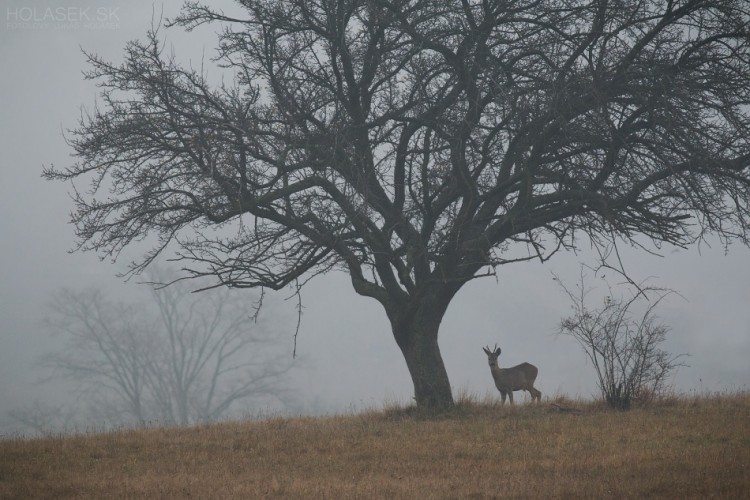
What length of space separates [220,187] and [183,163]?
112 centimetres

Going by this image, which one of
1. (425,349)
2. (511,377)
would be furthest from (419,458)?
(511,377)

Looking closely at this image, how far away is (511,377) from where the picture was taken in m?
18.1

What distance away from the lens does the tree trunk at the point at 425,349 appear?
1645 centimetres

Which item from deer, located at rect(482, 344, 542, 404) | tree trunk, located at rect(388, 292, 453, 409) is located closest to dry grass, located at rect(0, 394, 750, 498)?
tree trunk, located at rect(388, 292, 453, 409)

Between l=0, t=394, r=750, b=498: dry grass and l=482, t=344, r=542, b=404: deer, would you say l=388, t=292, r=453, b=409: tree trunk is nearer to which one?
l=0, t=394, r=750, b=498: dry grass

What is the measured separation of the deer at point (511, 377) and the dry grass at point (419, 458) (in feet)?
4.99

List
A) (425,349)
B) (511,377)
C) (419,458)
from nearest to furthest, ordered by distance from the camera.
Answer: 1. (419,458)
2. (425,349)
3. (511,377)

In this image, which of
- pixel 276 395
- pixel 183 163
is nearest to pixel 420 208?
pixel 183 163

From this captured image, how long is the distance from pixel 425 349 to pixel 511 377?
266 centimetres

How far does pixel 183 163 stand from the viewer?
50.9 ft

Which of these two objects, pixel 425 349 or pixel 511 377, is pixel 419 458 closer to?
pixel 425 349

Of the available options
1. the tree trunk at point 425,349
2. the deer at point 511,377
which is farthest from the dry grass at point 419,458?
the deer at point 511,377

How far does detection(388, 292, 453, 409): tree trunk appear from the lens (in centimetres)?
1645

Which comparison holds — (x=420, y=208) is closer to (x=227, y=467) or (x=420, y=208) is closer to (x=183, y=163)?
(x=183, y=163)
